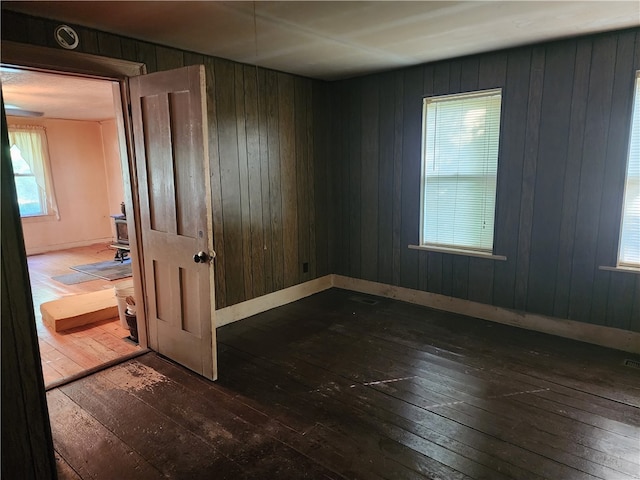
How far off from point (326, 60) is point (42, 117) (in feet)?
20.3

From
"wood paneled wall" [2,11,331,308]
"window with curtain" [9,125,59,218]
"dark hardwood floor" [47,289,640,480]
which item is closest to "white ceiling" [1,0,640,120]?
"wood paneled wall" [2,11,331,308]

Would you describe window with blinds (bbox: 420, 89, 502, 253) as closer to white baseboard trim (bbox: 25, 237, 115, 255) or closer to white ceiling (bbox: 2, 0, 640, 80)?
white ceiling (bbox: 2, 0, 640, 80)

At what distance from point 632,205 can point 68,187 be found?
340 inches

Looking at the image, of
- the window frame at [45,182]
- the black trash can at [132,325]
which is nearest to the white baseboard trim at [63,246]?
the window frame at [45,182]

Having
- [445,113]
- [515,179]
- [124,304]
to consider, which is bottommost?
[124,304]

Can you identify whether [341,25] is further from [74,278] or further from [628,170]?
[74,278]

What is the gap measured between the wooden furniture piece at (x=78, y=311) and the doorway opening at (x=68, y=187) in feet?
0.20

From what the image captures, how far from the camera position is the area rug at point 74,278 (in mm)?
5500

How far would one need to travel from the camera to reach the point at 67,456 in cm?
209

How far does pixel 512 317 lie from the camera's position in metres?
3.69

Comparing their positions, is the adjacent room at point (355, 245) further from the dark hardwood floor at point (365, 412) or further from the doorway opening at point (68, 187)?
the doorway opening at point (68, 187)

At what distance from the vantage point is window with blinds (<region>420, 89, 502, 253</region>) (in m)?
3.63

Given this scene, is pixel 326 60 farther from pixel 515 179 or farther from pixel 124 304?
pixel 124 304

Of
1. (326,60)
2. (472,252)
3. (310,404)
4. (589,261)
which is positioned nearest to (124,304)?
(310,404)
